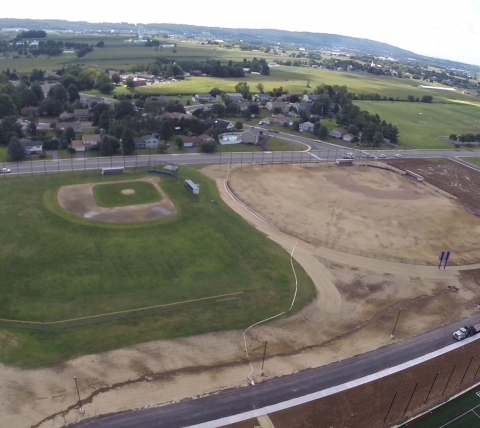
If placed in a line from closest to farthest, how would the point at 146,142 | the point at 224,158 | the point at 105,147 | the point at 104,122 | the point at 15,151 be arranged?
the point at 15,151
the point at 105,147
the point at 224,158
the point at 146,142
the point at 104,122

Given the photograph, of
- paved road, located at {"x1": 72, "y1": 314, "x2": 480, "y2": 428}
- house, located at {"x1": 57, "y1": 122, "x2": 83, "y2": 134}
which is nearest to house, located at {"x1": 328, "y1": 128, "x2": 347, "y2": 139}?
house, located at {"x1": 57, "y1": 122, "x2": 83, "y2": 134}

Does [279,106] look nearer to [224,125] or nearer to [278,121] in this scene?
[278,121]

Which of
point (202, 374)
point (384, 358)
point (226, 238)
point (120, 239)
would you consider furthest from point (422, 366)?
point (120, 239)

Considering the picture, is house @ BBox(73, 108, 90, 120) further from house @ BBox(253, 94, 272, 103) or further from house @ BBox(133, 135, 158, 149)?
house @ BBox(253, 94, 272, 103)

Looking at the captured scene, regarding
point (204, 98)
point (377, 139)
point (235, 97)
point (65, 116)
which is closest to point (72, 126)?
point (65, 116)

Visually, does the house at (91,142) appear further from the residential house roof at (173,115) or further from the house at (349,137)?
the house at (349,137)
